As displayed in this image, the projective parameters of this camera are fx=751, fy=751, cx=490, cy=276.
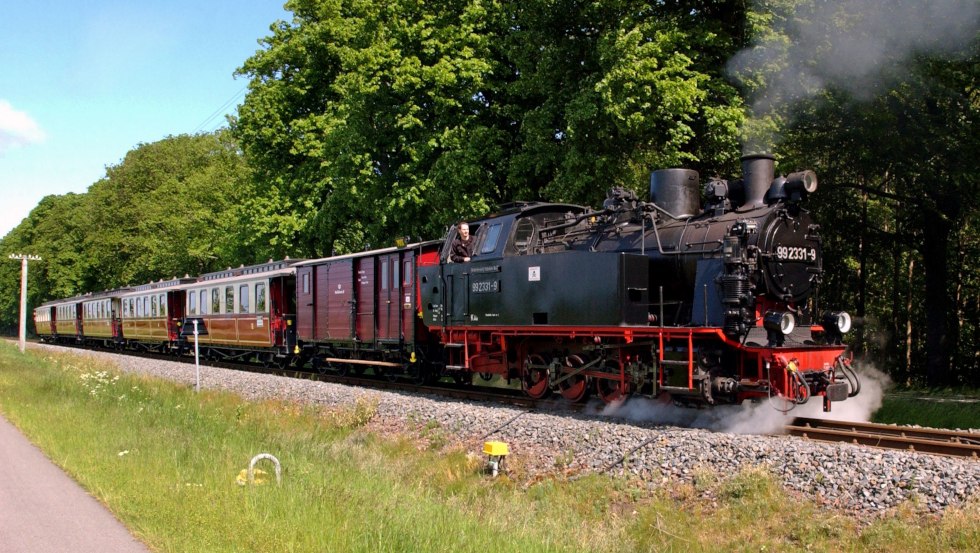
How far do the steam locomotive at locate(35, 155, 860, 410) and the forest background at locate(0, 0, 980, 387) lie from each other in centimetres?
413

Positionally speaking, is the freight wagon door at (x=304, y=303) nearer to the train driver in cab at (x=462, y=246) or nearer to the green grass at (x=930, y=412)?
the train driver in cab at (x=462, y=246)

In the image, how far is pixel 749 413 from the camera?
34.5 ft

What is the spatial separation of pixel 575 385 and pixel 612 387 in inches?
29.9

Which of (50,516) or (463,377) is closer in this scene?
(50,516)

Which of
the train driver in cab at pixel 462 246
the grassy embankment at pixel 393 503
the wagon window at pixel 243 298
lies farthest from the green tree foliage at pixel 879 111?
the wagon window at pixel 243 298

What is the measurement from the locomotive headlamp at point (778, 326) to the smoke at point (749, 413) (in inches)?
32.2

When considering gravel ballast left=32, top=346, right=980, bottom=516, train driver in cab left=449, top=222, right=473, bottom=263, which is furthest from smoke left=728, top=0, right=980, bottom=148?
gravel ballast left=32, top=346, right=980, bottom=516

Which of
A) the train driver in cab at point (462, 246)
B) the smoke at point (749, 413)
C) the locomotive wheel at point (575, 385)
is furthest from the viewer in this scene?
the train driver in cab at point (462, 246)

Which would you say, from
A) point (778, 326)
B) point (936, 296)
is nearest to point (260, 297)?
point (778, 326)

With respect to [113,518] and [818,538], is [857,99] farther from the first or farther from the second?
[113,518]

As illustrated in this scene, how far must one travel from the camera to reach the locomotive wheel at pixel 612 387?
37.7ft

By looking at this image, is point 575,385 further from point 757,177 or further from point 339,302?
point 339,302

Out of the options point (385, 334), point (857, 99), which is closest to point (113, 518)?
point (385, 334)

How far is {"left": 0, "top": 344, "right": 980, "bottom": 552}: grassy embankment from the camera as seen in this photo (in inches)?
253
